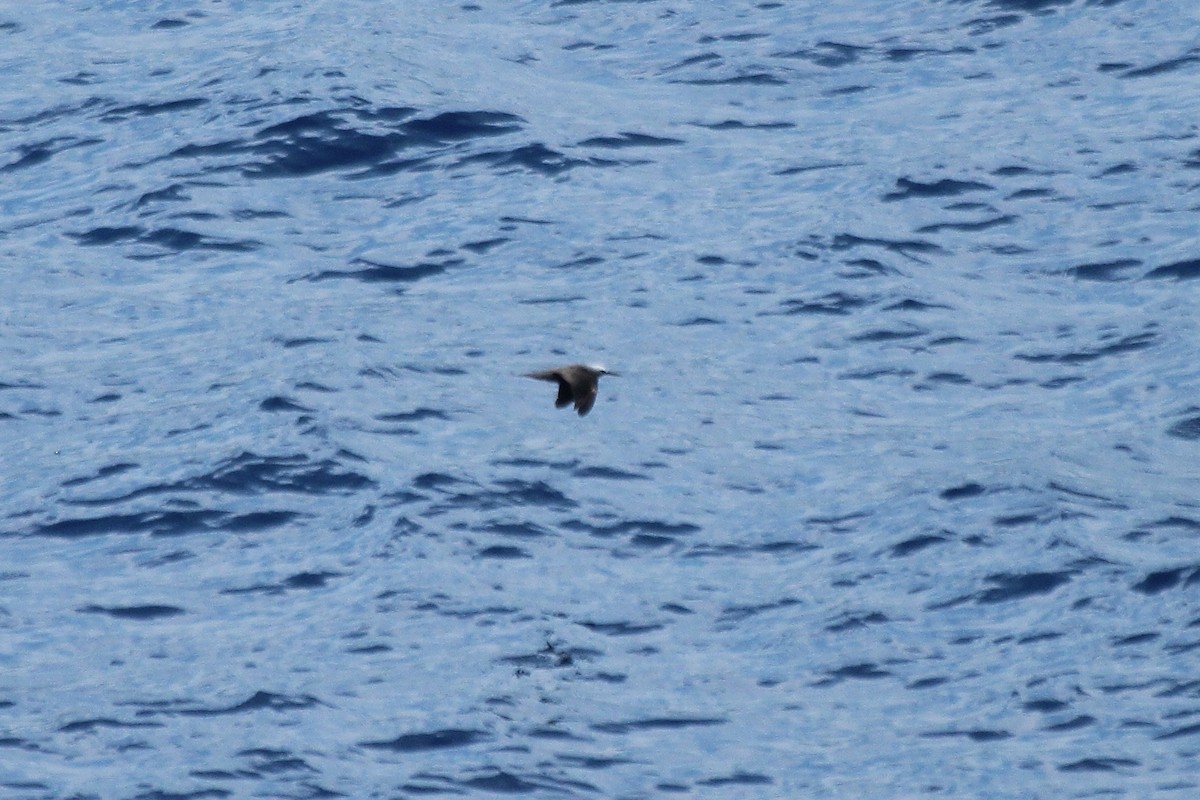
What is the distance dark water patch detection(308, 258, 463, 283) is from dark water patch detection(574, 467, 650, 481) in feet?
12.0

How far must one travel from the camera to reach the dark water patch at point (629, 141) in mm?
23984

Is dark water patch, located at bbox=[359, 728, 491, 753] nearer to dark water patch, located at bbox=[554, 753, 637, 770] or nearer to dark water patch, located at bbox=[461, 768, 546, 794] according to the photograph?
dark water patch, located at bbox=[461, 768, 546, 794]

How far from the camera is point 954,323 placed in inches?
800

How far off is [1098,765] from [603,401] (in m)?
6.23

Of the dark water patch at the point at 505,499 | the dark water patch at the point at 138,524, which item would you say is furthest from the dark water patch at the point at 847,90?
the dark water patch at the point at 138,524

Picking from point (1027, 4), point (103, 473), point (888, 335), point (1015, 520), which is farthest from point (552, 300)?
point (1027, 4)

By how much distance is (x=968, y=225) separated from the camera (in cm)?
2198

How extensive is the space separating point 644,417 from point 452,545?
2.51m

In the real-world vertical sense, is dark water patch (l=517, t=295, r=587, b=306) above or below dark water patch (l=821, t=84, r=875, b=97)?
below

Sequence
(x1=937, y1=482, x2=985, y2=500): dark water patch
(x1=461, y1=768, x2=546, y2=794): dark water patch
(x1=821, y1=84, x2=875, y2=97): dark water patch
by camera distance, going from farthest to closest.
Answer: (x1=821, y1=84, x2=875, y2=97): dark water patch
(x1=937, y1=482, x2=985, y2=500): dark water patch
(x1=461, y1=768, x2=546, y2=794): dark water patch

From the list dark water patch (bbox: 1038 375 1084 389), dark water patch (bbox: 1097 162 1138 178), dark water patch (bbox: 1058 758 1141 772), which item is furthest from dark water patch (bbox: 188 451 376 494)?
dark water patch (bbox: 1097 162 1138 178)

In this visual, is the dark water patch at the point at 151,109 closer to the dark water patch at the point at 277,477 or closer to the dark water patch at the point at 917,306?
the dark water patch at the point at 277,477

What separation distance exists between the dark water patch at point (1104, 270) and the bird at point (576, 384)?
7.43 meters

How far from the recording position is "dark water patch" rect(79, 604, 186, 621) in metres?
16.6
